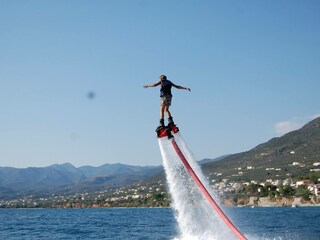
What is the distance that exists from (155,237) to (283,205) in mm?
120429

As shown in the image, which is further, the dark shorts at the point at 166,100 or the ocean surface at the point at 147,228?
the ocean surface at the point at 147,228

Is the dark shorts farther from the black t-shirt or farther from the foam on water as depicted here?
the foam on water

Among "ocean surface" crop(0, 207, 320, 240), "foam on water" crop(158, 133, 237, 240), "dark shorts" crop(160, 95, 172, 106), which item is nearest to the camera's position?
"dark shorts" crop(160, 95, 172, 106)

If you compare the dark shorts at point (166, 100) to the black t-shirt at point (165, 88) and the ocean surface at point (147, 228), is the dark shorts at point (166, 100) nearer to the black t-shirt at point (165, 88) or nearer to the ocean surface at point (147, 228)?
the black t-shirt at point (165, 88)

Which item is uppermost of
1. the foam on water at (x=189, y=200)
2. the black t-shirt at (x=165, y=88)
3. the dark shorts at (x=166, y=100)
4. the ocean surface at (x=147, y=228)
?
the black t-shirt at (x=165, y=88)

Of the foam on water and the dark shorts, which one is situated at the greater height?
the dark shorts

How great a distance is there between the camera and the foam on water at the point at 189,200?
2400cm

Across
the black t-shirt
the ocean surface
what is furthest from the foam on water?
the ocean surface

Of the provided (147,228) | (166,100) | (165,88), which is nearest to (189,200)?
(166,100)

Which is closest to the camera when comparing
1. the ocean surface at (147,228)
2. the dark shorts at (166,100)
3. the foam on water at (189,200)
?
the dark shorts at (166,100)

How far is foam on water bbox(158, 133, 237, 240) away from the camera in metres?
24.0

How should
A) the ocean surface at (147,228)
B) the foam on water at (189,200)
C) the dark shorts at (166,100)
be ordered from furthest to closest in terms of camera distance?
the ocean surface at (147,228)
the foam on water at (189,200)
the dark shorts at (166,100)

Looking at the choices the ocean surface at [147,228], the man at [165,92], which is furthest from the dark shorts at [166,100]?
the ocean surface at [147,228]

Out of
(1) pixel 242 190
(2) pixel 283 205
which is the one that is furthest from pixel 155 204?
(2) pixel 283 205
